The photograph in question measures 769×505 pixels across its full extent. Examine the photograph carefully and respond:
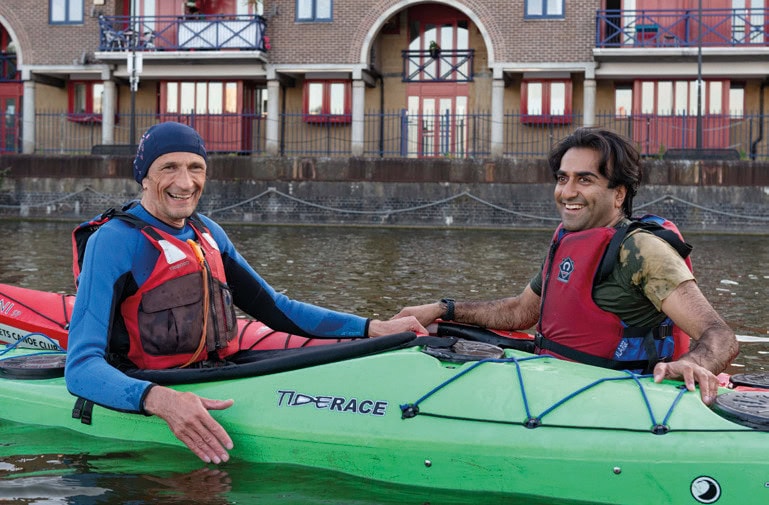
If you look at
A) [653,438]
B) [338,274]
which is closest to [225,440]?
[653,438]

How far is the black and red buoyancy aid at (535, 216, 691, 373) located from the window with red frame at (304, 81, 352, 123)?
24296mm

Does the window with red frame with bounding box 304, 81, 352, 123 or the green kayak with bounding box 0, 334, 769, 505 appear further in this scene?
the window with red frame with bounding box 304, 81, 352, 123

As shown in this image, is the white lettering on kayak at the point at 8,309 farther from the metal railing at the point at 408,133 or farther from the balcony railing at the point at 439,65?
the balcony railing at the point at 439,65

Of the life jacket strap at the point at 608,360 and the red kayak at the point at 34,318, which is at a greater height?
the life jacket strap at the point at 608,360

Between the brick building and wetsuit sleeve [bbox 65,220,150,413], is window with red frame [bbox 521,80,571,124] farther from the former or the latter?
wetsuit sleeve [bbox 65,220,150,413]

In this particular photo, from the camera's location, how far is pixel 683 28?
85.9 feet

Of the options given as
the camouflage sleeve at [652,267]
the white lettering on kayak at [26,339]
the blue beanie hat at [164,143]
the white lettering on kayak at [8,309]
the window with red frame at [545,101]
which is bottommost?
the white lettering on kayak at [26,339]

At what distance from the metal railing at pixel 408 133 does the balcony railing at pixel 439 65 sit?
137 cm

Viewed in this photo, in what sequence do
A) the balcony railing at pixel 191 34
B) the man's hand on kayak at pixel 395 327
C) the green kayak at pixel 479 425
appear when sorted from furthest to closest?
the balcony railing at pixel 191 34 → the man's hand on kayak at pixel 395 327 → the green kayak at pixel 479 425

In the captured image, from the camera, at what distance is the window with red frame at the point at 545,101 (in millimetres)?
27047

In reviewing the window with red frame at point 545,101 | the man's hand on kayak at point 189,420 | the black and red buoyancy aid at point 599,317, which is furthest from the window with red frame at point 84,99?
the man's hand on kayak at point 189,420

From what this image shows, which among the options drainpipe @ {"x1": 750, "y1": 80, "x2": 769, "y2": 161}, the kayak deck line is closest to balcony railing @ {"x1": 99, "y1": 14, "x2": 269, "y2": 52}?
drainpipe @ {"x1": 750, "y1": 80, "x2": 769, "y2": 161}

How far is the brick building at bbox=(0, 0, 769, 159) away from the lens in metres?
25.8

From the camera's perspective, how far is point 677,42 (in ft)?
82.8
